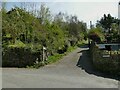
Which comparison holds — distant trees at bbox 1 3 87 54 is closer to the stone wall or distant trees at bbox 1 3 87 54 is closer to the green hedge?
the green hedge

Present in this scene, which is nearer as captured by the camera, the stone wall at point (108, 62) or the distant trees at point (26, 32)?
the stone wall at point (108, 62)

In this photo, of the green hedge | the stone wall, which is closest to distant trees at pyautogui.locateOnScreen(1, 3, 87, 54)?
the green hedge

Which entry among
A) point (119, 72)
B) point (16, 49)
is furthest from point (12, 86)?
point (16, 49)

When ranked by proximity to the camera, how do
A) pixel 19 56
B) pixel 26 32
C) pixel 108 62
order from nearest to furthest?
pixel 108 62 → pixel 19 56 → pixel 26 32

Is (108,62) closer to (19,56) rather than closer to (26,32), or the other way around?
(19,56)

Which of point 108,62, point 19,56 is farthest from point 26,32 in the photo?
point 108,62

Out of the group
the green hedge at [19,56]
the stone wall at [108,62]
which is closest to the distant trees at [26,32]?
the green hedge at [19,56]

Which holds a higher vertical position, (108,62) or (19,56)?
(19,56)

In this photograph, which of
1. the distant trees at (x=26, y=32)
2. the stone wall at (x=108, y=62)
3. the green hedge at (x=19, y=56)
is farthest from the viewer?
the distant trees at (x=26, y=32)

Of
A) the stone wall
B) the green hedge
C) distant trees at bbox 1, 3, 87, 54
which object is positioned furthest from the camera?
distant trees at bbox 1, 3, 87, 54

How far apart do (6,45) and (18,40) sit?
17.8 feet

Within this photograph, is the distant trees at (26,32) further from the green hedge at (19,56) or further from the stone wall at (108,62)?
the stone wall at (108,62)

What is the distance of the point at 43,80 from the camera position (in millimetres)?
18562

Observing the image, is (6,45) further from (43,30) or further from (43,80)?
(43,80)
